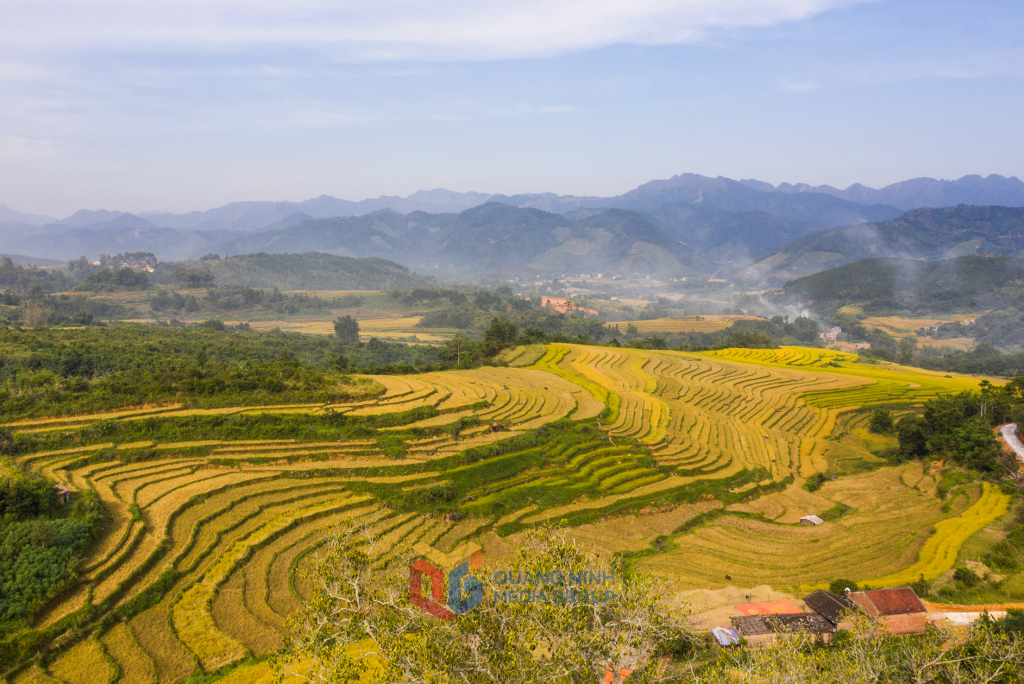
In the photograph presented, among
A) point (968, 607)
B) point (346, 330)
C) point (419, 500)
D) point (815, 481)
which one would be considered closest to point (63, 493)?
point (419, 500)

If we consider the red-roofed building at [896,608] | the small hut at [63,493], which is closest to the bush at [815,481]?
the red-roofed building at [896,608]

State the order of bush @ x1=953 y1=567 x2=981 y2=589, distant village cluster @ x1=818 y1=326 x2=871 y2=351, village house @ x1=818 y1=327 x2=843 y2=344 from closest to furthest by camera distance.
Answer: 1. bush @ x1=953 y1=567 x2=981 y2=589
2. distant village cluster @ x1=818 y1=326 x2=871 y2=351
3. village house @ x1=818 y1=327 x2=843 y2=344

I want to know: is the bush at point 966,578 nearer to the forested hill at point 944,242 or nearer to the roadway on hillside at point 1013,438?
the roadway on hillside at point 1013,438

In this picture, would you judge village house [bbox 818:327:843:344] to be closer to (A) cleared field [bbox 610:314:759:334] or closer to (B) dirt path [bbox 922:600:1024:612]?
(A) cleared field [bbox 610:314:759:334]

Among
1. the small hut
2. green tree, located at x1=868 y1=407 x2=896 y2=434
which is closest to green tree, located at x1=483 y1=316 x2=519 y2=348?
green tree, located at x1=868 y1=407 x2=896 y2=434

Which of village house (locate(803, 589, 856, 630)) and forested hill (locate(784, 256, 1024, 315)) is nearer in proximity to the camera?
village house (locate(803, 589, 856, 630))

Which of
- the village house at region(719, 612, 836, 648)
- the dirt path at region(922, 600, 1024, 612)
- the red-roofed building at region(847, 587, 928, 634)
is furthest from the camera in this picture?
the dirt path at region(922, 600, 1024, 612)

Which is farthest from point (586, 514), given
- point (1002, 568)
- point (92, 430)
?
point (92, 430)
